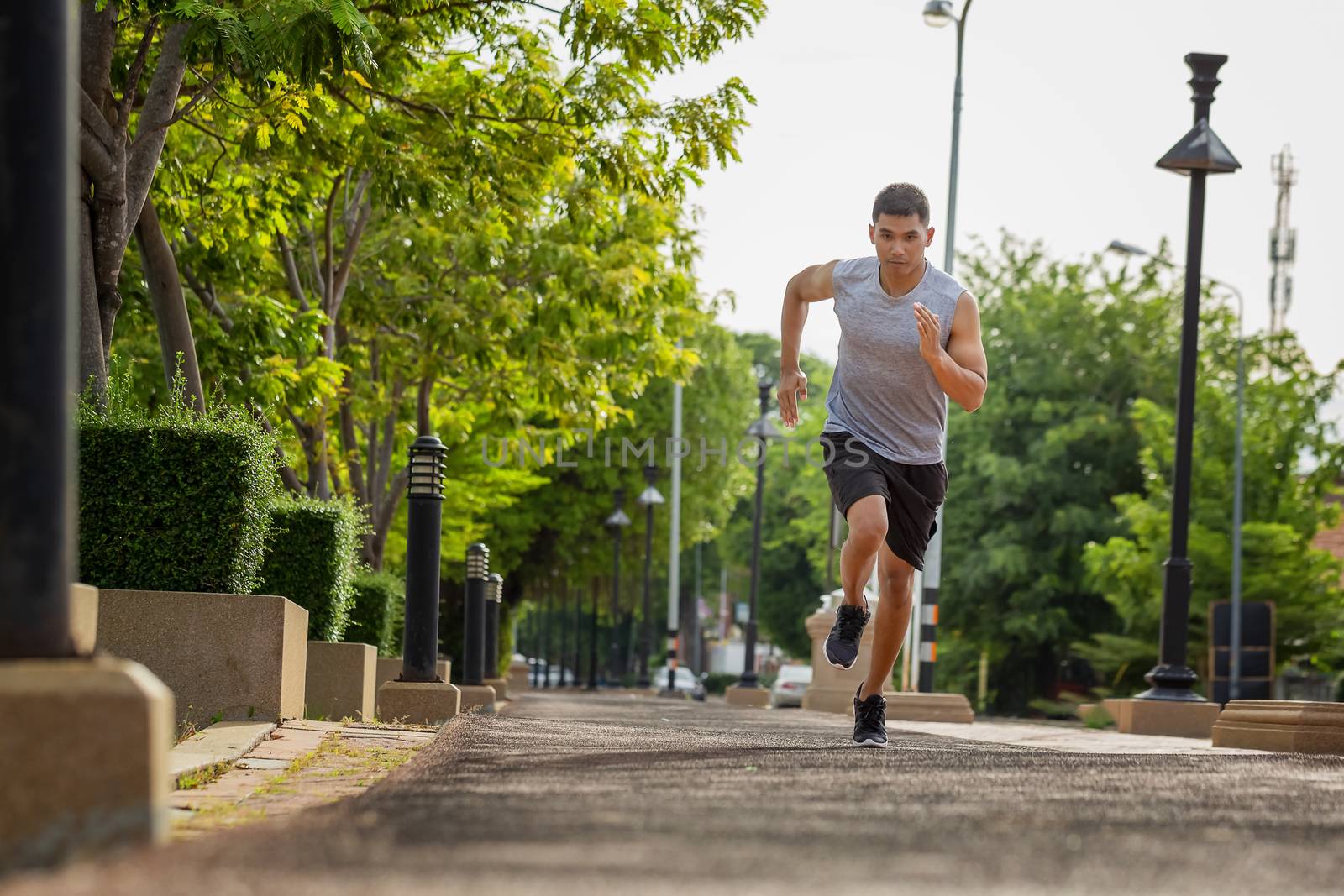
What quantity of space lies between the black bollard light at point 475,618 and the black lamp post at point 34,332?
45.7 ft

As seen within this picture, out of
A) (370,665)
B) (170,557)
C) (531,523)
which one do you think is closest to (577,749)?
(170,557)

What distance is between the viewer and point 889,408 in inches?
296

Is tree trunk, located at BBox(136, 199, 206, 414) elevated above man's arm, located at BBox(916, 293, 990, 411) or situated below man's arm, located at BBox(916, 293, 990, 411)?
above

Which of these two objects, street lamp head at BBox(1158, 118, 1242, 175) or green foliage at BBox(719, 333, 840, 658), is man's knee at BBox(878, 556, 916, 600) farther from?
green foliage at BBox(719, 333, 840, 658)

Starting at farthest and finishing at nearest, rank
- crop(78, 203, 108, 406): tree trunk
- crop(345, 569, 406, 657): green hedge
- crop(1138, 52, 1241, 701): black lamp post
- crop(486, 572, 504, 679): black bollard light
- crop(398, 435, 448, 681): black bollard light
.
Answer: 1. crop(486, 572, 504, 679): black bollard light
2. crop(1138, 52, 1241, 701): black lamp post
3. crop(345, 569, 406, 657): green hedge
4. crop(398, 435, 448, 681): black bollard light
5. crop(78, 203, 108, 406): tree trunk

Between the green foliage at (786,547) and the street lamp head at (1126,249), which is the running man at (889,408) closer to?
the street lamp head at (1126,249)

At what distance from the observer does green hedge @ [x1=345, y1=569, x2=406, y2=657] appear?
1565 centimetres

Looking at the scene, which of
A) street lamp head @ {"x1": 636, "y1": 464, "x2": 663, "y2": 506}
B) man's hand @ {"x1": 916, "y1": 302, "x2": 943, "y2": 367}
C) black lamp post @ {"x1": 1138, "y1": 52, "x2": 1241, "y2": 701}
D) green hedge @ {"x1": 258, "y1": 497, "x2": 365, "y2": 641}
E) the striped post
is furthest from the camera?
street lamp head @ {"x1": 636, "y1": 464, "x2": 663, "y2": 506}

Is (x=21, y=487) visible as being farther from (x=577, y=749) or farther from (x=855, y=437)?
(x=855, y=437)

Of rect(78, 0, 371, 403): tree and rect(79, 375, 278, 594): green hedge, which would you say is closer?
rect(79, 375, 278, 594): green hedge

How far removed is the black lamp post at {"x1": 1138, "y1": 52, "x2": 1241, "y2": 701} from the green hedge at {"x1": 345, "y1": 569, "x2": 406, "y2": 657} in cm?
655

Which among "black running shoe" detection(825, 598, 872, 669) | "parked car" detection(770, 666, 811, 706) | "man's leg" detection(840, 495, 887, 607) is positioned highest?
"man's leg" detection(840, 495, 887, 607)

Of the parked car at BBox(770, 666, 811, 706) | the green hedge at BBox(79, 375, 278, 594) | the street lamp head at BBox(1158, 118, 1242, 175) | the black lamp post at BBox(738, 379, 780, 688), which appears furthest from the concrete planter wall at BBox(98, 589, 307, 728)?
the parked car at BBox(770, 666, 811, 706)

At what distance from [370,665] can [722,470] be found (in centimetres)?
3741
